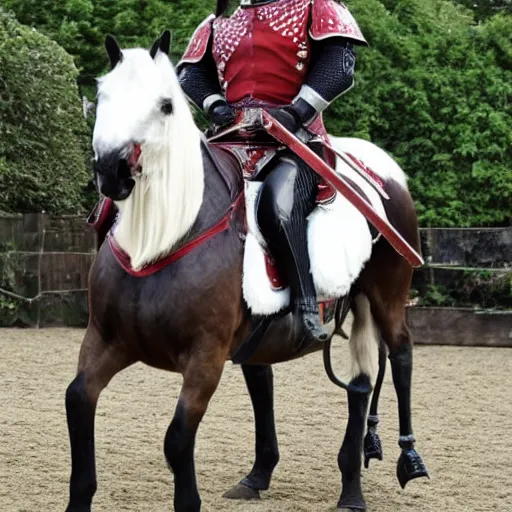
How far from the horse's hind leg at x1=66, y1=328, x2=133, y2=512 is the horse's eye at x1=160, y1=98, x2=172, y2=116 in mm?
922

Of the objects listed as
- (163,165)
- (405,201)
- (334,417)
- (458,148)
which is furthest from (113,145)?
(458,148)

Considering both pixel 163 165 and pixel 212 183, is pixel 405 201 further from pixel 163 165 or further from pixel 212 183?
pixel 163 165

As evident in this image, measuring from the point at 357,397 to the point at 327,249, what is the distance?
95 centimetres

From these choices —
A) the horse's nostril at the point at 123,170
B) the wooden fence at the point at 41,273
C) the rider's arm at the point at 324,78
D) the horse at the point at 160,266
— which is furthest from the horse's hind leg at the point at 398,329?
the wooden fence at the point at 41,273

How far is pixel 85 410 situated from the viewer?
466 cm

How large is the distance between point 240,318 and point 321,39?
4.20 ft

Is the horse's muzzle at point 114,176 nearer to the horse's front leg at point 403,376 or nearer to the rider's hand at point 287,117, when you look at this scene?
the rider's hand at point 287,117

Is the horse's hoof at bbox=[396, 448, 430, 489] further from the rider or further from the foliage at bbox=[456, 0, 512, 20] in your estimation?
the foliage at bbox=[456, 0, 512, 20]

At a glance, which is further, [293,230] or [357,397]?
[357,397]

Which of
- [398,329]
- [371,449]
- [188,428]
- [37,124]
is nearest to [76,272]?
[37,124]

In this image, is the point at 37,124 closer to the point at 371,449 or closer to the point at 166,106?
the point at 371,449

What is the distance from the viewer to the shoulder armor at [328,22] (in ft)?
17.3

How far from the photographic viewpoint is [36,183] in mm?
12930

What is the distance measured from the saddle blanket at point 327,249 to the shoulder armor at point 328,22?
69cm
